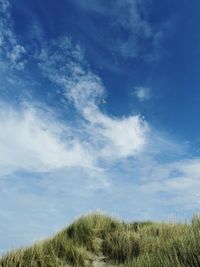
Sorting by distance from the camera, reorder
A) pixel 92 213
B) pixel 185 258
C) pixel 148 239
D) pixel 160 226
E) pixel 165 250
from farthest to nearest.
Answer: pixel 92 213 → pixel 160 226 → pixel 148 239 → pixel 165 250 → pixel 185 258

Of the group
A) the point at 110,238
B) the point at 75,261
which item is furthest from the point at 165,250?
the point at 110,238

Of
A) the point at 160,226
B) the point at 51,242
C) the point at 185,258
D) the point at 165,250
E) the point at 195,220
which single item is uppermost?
the point at 160,226

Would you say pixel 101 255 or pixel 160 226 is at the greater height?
pixel 160 226

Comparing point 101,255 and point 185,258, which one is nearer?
point 185,258

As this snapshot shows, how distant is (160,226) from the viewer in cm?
1588

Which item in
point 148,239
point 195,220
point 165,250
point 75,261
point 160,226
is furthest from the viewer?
point 160,226

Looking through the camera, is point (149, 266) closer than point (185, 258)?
No

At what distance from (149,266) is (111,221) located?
8.58 m

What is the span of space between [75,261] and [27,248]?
1718 millimetres

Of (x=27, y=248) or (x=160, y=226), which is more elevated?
(x=160, y=226)

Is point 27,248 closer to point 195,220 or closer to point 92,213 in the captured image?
point 92,213

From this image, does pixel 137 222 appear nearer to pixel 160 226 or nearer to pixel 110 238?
pixel 160 226

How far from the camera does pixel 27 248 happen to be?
14.0m

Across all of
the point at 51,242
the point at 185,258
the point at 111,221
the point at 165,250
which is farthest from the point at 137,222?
the point at 185,258
